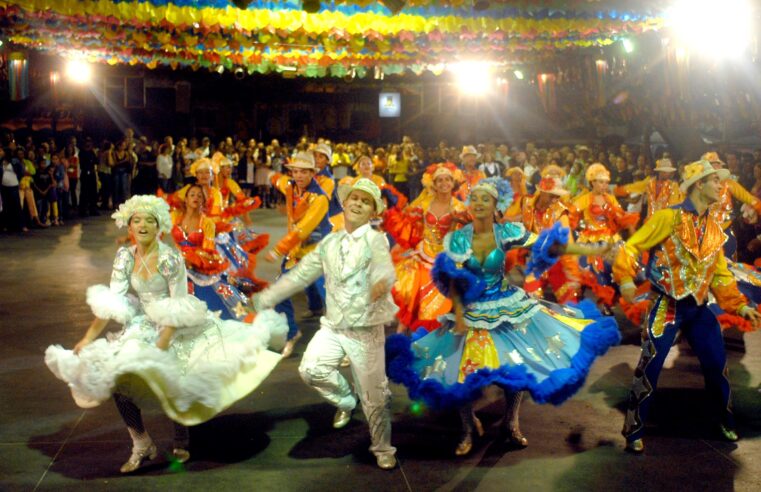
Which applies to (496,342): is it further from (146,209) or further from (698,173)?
(146,209)

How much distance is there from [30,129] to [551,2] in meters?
20.8

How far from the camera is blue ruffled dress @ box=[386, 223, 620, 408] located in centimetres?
523

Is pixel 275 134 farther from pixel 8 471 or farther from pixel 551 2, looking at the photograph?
pixel 8 471

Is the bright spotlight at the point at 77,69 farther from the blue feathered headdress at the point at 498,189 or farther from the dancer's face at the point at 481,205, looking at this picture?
the dancer's face at the point at 481,205

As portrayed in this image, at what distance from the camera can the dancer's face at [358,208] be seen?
213 inches

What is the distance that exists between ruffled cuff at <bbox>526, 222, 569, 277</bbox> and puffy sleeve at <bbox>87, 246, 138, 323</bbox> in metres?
2.54

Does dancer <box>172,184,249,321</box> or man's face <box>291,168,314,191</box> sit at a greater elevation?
man's face <box>291,168,314,191</box>

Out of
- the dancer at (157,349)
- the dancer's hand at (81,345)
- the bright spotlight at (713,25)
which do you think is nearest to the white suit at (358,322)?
the dancer at (157,349)

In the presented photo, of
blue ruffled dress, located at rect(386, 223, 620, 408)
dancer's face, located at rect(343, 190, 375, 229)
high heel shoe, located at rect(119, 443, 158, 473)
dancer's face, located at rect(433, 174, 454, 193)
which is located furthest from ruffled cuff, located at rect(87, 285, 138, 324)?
dancer's face, located at rect(433, 174, 454, 193)

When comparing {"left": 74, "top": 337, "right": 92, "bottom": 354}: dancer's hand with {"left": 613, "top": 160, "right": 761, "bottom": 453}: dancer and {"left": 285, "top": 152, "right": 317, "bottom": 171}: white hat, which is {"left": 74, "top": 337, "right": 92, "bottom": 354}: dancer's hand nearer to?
{"left": 613, "top": 160, "right": 761, "bottom": 453}: dancer

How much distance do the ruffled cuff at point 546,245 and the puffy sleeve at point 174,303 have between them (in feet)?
7.03

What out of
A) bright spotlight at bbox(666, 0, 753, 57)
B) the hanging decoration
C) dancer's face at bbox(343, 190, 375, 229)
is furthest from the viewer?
the hanging decoration

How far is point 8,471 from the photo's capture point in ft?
17.0

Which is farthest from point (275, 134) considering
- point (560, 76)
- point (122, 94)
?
point (560, 76)
